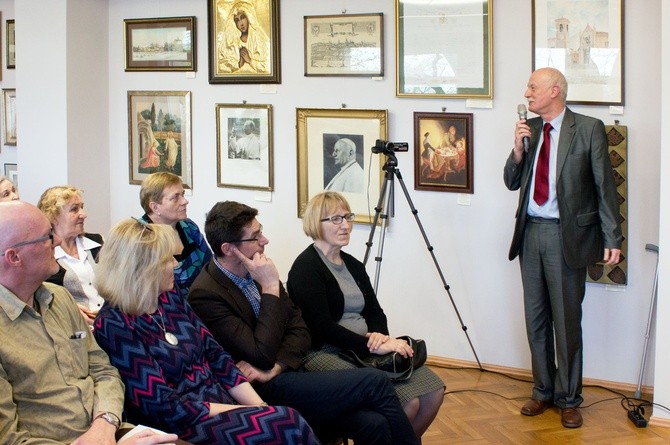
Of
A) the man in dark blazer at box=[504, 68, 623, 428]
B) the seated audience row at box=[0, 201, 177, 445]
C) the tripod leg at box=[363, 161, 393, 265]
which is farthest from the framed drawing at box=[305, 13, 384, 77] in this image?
the seated audience row at box=[0, 201, 177, 445]

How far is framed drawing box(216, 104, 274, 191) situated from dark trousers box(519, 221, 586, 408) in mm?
2391

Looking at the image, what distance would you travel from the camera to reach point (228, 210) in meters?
4.67

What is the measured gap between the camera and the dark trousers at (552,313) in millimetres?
5941

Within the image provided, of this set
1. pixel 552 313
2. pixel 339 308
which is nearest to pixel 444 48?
pixel 552 313

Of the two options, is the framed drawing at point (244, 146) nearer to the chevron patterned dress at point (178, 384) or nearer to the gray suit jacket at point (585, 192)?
the gray suit jacket at point (585, 192)

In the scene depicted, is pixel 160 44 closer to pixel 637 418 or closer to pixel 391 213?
pixel 391 213

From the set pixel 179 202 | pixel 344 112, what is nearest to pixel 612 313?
pixel 344 112

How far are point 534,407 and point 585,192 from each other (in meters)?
1.32

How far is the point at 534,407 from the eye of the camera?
19.9 feet

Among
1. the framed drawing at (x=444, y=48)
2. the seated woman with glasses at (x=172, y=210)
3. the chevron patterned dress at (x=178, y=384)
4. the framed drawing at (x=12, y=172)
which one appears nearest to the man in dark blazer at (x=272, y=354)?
the chevron patterned dress at (x=178, y=384)

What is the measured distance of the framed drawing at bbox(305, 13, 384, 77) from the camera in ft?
23.2

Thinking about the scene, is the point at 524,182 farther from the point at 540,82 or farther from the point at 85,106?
the point at 85,106

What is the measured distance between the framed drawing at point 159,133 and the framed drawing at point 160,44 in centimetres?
22

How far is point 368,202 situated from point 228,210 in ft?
8.78
